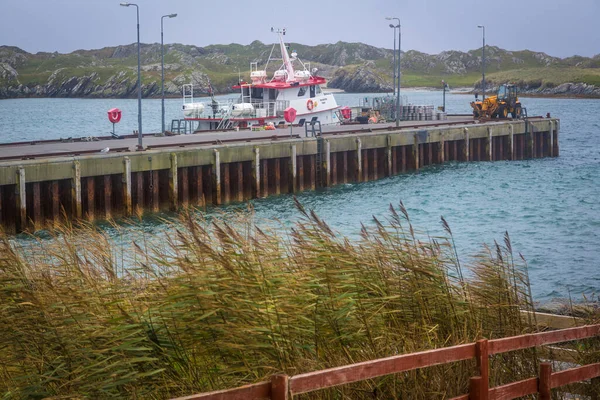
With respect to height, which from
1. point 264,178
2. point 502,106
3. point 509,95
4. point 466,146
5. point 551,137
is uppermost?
point 509,95

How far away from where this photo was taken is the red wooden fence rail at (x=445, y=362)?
4.91m

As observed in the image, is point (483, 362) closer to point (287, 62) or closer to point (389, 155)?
point (389, 155)

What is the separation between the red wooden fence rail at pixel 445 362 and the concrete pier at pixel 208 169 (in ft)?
36.4

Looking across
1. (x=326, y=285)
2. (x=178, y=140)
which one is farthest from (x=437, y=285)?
(x=178, y=140)

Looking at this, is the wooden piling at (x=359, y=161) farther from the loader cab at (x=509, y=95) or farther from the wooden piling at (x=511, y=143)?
the loader cab at (x=509, y=95)

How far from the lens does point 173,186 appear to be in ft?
99.0

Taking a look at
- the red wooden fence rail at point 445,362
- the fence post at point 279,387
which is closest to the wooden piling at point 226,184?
the red wooden fence rail at point 445,362

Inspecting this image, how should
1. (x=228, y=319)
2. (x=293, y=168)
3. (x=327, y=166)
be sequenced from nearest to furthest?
(x=228, y=319) → (x=293, y=168) → (x=327, y=166)

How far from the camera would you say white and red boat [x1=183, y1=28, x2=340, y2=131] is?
5084cm

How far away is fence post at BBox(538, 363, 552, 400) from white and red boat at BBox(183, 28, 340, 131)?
43376 millimetres

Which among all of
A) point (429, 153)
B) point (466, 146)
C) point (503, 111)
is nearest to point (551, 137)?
point (503, 111)

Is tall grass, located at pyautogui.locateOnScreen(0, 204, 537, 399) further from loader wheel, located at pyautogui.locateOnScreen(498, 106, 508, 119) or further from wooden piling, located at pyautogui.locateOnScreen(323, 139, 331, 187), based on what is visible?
loader wheel, located at pyautogui.locateOnScreen(498, 106, 508, 119)

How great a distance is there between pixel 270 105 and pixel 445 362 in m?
47.8

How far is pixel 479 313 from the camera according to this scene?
27.9 ft
